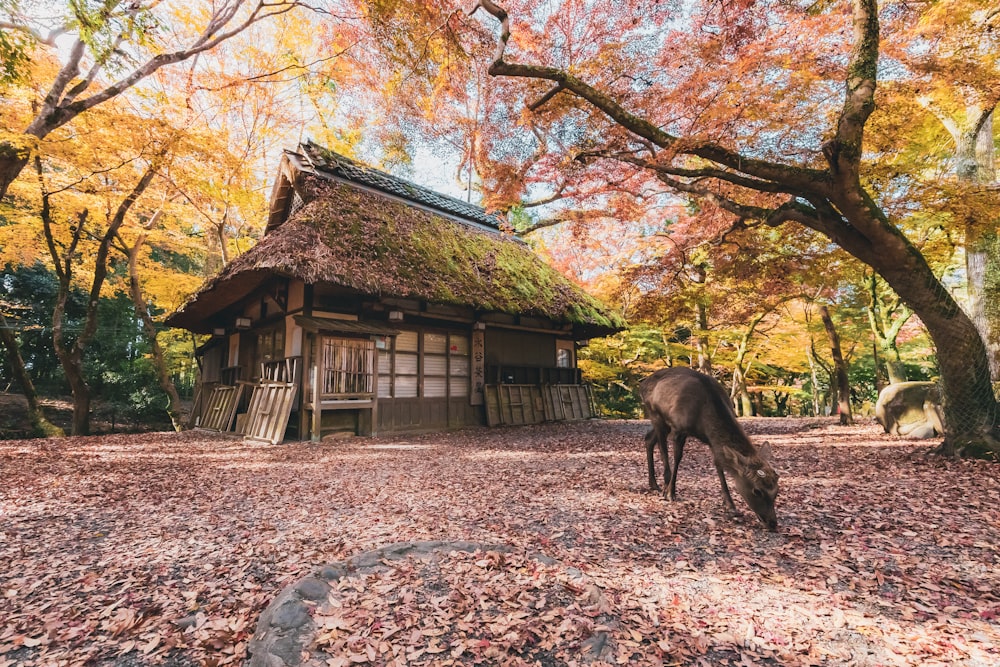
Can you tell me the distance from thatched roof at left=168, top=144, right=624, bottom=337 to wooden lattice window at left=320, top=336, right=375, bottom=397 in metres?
1.30

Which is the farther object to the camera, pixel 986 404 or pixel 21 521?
pixel 986 404

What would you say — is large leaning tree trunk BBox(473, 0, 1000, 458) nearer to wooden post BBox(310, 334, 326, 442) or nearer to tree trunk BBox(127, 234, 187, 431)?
wooden post BBox(310, 334, 326, 442)

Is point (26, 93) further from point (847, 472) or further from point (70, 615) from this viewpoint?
point (847, 472)

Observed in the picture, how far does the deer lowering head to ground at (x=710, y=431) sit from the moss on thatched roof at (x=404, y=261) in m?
6.35

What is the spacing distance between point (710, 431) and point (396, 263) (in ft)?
26.4

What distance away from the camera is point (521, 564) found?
9.86 ft

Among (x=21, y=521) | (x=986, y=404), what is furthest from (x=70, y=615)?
(x=986, y=404)

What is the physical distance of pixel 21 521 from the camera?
14.2 ft

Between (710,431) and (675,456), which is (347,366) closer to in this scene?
(675,456)

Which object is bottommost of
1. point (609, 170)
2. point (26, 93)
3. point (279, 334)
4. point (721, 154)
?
point (279, 334)

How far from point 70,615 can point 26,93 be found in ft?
39.9

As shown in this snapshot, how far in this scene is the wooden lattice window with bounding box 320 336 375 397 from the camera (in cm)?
948

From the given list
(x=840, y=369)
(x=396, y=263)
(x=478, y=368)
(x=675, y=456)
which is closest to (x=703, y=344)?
(x=840, y=369)

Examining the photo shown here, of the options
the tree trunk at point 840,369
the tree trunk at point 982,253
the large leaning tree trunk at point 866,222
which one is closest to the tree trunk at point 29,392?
the large leaning tree trunk at point 866,222
